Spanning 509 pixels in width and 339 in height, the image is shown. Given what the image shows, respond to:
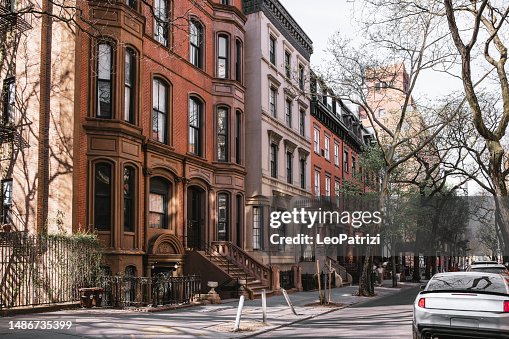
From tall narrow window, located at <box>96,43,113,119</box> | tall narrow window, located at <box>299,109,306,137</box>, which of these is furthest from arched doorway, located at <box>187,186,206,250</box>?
tall narrow window, located at <box>299,109,306,137</box>

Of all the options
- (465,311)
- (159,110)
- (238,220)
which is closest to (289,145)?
(238,220)

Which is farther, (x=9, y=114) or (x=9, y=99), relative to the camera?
(x=9, y=99)

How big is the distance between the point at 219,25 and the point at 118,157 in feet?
37.6

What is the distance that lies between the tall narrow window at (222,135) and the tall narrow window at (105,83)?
28.2 feet

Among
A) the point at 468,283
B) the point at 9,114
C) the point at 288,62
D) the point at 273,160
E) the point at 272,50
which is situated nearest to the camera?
the point at 468,283

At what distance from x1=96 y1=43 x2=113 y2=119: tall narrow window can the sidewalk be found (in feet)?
24.0

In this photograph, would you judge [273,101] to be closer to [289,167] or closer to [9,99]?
[289,167]

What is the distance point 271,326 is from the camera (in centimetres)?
1580

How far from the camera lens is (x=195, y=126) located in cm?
2789

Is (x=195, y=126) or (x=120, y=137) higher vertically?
(x=195, y=126)

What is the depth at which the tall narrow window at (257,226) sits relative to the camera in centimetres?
3241

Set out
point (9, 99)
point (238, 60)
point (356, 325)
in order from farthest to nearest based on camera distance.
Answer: point (238, 60) → point (9, 99) → point (356, 325)

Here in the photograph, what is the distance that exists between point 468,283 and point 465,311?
0.84 meters

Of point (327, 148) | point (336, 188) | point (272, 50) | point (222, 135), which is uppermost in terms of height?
point (272, 50)
